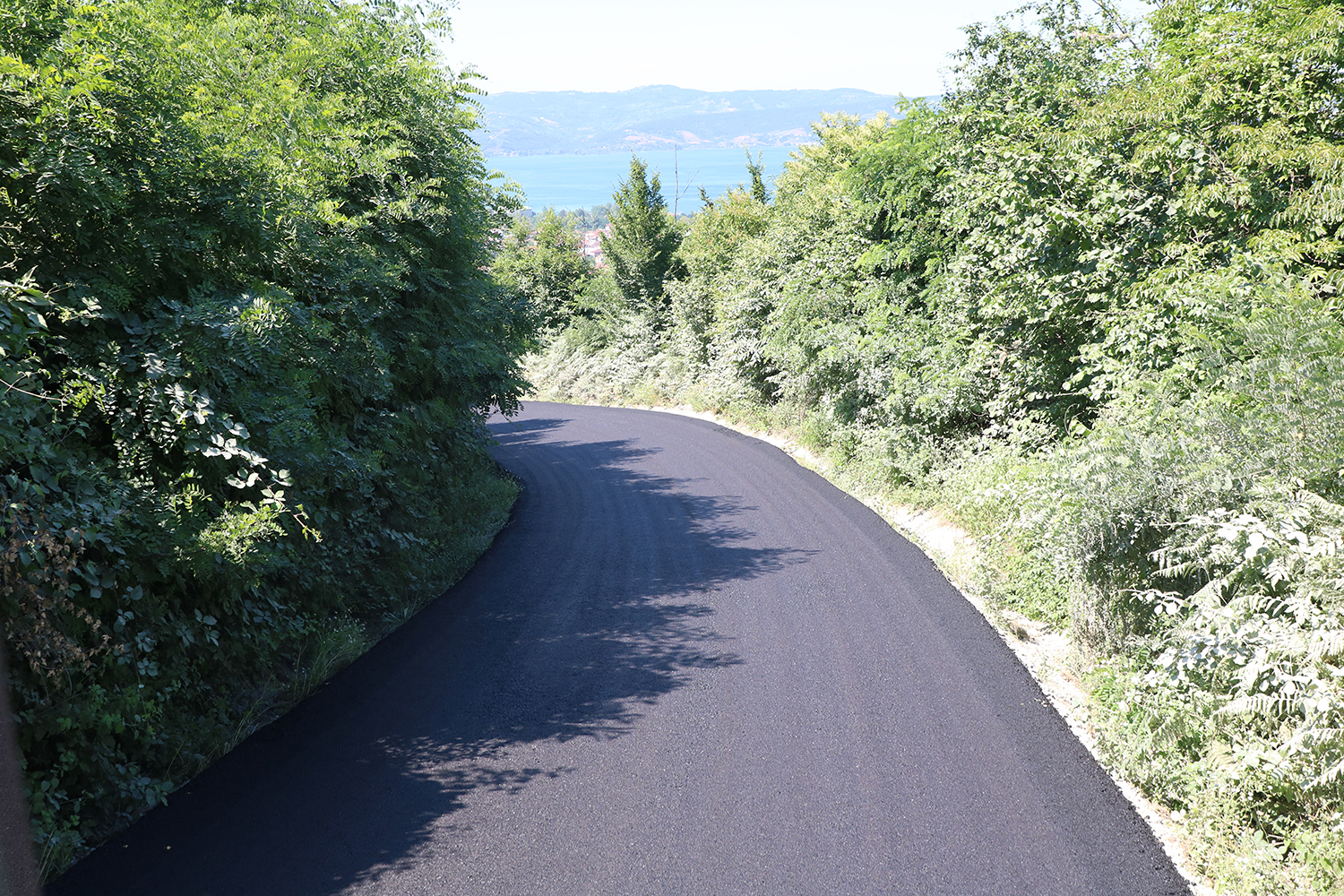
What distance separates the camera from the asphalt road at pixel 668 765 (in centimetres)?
487

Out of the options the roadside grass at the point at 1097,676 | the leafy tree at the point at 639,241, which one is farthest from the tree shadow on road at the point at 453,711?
the leafy tree at the point at 639,241

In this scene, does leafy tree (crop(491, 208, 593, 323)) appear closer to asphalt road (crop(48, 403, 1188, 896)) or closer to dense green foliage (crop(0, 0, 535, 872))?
dense green foliage (crop(0, 0, 535, 872))

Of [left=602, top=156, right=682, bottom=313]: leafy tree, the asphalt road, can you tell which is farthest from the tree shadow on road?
[left=602, top=156, right=682, bottom=313]: leafy tree

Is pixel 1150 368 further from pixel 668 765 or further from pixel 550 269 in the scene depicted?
pixel 550 269

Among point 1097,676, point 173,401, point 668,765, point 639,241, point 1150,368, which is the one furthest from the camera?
point 639,241

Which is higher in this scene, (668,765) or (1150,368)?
(1150,368)

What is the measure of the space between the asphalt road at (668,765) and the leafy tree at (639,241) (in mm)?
26388

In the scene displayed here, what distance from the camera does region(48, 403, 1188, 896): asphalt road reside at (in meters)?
4.87

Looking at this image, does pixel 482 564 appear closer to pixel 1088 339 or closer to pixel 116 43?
pixel 116 43

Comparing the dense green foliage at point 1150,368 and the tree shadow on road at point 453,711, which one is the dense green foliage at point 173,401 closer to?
the tree shadow on road at point 453,711

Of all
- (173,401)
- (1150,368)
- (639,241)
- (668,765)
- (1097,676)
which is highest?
(639,241)

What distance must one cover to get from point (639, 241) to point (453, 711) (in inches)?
1204

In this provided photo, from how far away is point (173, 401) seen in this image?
5.83m

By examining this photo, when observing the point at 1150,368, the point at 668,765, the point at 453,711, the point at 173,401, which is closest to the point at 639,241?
the point at 1150,368
